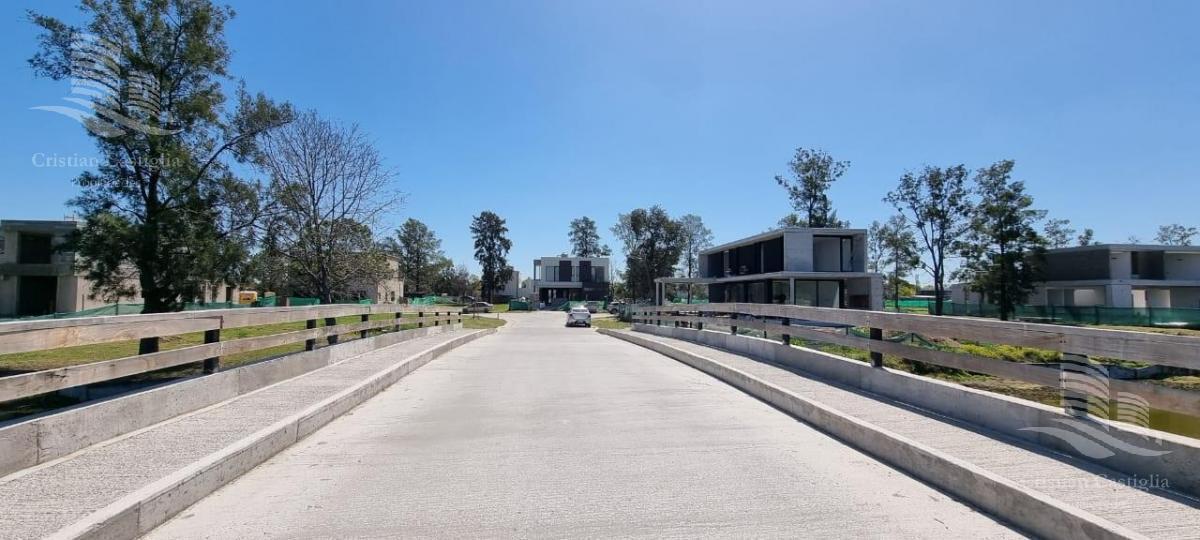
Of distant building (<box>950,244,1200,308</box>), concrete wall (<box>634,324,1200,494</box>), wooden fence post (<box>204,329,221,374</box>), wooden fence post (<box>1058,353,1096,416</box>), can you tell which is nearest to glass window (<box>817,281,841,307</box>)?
distant building (<box>950,244,1200,308</box>)

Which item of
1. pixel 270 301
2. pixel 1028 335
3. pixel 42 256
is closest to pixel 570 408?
pixel 1028 335

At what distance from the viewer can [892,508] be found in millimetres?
4441

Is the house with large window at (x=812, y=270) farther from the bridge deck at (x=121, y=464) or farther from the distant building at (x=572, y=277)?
the distant building at (x=572, y=277)

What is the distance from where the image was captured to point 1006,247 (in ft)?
165

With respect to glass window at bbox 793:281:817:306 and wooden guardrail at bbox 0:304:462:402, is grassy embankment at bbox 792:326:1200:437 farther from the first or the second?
glass window at bbox 793:281:817:306

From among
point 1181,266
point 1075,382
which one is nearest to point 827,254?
point 1181,266

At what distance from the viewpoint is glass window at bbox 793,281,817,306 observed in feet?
137

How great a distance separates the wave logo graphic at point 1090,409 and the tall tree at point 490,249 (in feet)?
332

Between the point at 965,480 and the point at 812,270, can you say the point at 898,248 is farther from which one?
the point at 965,480

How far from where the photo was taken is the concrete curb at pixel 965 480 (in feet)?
12.0

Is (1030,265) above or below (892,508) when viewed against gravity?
above

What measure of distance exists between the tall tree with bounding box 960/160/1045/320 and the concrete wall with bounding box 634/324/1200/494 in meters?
47.9

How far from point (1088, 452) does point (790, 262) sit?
36147mm

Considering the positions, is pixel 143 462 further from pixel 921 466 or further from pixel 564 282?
pixel 564 282
